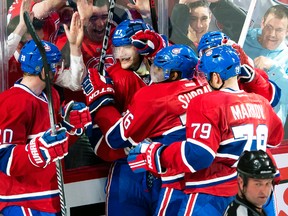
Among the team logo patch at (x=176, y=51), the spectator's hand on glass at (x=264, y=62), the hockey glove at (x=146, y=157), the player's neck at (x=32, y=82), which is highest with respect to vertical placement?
the team logo patch at (x=176, y=51)

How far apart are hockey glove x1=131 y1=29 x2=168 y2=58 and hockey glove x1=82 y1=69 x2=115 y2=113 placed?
23 cm

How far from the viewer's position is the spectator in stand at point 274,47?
15.8 ft

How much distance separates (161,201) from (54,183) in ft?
1.65

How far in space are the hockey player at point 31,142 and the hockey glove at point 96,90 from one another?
0.29m

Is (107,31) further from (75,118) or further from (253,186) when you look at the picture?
(253,186)

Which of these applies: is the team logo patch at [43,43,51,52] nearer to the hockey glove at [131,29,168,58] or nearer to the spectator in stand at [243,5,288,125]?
the hockey glove at [131,29,168,58]

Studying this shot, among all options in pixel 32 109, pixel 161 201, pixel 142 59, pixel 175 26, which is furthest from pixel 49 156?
pixel 175 26

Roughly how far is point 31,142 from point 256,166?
94cm

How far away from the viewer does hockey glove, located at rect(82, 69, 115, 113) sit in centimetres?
360

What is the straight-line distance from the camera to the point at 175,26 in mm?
4359

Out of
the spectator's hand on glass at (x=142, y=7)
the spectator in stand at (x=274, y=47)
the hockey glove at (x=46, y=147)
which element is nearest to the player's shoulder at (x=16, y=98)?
the hockey glove at (x=46, y=147)

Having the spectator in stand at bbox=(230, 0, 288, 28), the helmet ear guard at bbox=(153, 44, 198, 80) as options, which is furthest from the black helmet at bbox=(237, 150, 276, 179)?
the spectator in stand at bbox=(230, 0, 288, 28)

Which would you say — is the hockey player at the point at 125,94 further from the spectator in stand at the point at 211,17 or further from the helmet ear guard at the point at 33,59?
the spectator in stand at the point at 211,17

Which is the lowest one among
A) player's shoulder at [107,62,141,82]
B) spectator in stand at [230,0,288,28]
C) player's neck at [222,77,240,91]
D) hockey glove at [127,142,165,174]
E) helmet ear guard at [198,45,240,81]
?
hockey glove at [127,142,165,174]
